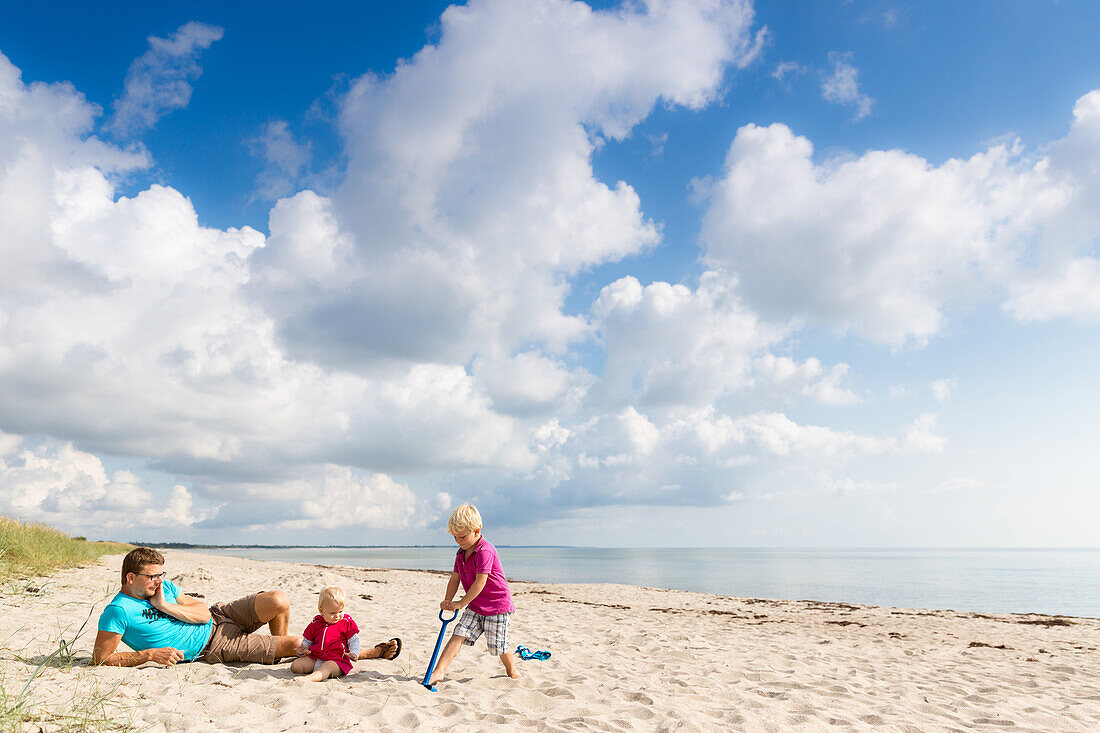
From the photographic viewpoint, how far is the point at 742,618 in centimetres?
1392

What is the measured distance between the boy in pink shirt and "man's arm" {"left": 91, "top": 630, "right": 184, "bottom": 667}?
2.46 meters

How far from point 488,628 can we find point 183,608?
2894 mm

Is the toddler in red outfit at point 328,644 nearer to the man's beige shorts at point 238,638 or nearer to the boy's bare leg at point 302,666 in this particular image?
the boy's bare leg at point 302,666

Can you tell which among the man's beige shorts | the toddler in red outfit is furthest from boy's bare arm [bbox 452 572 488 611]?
the man's beige shorts

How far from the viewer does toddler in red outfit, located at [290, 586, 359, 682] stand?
5.56 metres

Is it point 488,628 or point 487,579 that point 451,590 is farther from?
point 488,628

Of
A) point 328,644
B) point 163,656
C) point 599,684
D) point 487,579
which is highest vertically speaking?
point 487,579

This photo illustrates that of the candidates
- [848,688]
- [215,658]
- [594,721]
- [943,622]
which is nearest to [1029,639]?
[943,622]

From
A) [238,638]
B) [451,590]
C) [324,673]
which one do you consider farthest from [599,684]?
[238,638]

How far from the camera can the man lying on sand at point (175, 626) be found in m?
5.31

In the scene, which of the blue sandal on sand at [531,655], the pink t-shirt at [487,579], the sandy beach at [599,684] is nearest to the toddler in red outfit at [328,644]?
the sandy beach at [599,684]

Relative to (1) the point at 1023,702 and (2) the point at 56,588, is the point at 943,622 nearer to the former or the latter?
(1) the point at 1023,702

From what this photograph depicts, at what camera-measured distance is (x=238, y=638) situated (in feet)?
19.4

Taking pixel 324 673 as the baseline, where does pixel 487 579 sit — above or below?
above
